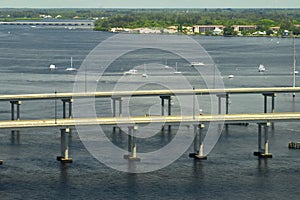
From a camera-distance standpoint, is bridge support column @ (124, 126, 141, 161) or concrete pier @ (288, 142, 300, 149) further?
concrete pier @ (288, 142, 300, 149)

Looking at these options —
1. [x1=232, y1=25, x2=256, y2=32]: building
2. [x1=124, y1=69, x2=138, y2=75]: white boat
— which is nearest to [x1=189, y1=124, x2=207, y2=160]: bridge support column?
[x1=124, y1=69, x2=138, y2=75]: white boat

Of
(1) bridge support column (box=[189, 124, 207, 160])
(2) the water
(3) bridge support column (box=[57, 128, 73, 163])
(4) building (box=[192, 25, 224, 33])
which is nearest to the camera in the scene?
(2) the water

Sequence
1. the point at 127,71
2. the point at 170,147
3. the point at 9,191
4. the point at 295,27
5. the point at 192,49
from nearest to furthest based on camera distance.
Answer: the point at 9,191 < the point at 170,147 < the point at 127,71 < the point at 192,49 < the point at 295,27

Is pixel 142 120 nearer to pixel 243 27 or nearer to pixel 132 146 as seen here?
pixel 132 146

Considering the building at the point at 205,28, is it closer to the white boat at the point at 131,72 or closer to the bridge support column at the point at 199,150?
the white boat at the point at 131,72

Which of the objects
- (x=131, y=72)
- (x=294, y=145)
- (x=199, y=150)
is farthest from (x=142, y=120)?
(x=131, y=72)

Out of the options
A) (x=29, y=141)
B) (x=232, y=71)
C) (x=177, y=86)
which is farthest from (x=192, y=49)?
(x=29, y=141)

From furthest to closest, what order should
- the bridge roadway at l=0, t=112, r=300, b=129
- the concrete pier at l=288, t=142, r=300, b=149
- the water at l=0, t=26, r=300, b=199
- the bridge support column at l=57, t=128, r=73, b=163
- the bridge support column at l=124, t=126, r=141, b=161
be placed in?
the concrete pier at l=288, t=142, r=300, b=149 → the bridge support column at l=124, t=126, r=141, b=161 → the bridge support column at l=57, t=128, r=73, b=163 → the bridge roadway at l=0, t=112, r=300, b=129 → the water at l=0, t=26, r=300, b=199

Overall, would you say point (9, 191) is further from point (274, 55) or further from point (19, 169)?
point (274, 55)

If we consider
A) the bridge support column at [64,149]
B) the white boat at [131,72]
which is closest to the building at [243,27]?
the white boat at [131,72]

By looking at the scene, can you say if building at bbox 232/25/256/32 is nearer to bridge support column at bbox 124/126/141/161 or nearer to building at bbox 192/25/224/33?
building at bbox 192/25/224/33

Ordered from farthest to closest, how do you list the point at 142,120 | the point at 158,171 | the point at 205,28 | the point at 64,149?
1. the point at 205,28
2. the point at 142,120
3. the point at 64,149
4. the point at 158,171
